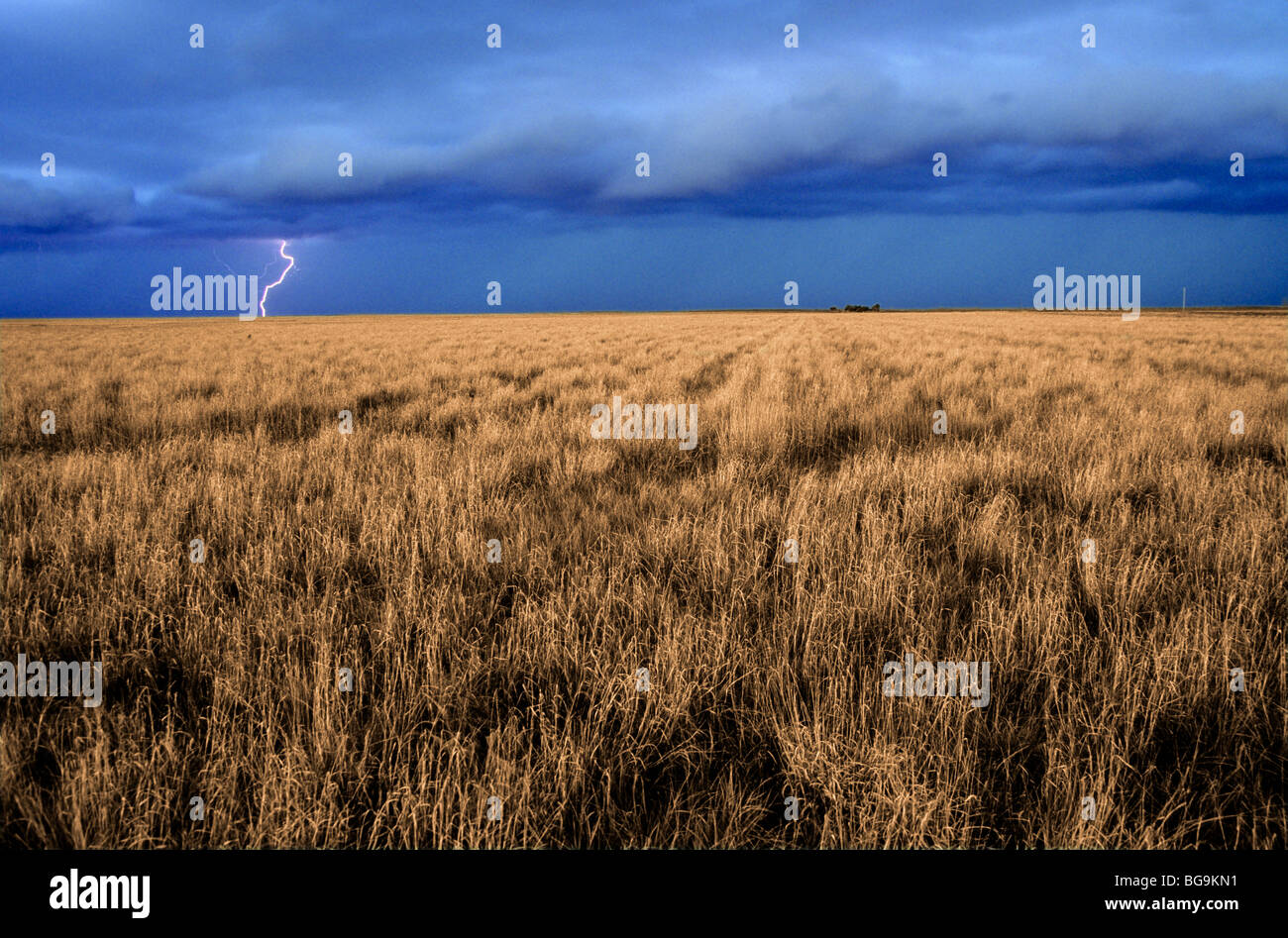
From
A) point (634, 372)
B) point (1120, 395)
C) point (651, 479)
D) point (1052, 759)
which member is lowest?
point (1052, 759)

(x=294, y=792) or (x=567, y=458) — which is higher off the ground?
(x=567, y=458)

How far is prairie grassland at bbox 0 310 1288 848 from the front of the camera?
1.77 metres

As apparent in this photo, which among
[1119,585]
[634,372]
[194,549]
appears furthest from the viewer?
[634,372]

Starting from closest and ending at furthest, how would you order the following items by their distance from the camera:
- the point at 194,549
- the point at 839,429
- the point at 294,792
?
the point at 294,792
the point at 194,549
the point at 839,429

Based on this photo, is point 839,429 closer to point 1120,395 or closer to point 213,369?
point 1120,395

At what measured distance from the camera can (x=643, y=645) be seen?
2520 millimetres

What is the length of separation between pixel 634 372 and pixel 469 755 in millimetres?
11240

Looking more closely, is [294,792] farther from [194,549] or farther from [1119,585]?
[1119,585]

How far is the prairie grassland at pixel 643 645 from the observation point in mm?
1770

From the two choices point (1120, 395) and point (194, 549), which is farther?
point (1120, 395)

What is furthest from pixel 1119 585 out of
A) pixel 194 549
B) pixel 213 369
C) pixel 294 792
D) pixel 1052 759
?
pixel 213 369

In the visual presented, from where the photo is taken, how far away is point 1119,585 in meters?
2.83

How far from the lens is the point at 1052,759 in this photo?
188 cm

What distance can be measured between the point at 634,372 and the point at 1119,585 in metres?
10.5
